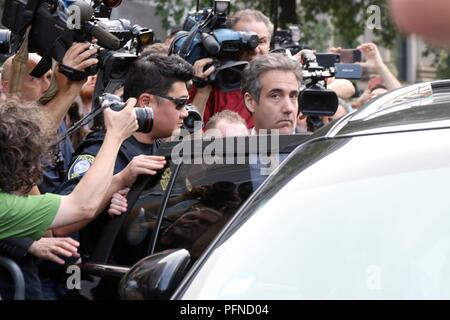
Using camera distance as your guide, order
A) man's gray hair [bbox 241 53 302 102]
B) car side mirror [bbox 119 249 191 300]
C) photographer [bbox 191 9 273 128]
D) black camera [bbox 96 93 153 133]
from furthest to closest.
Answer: photographer [bbox 191 9 273 128]
man's gray hair [bbox 241 53 302 102]
black camera [bbox 96 93 153 133]
car side mirror [bbox 119 249 191 300]

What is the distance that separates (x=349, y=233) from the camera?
2736 millimetres

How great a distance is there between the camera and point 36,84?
5.93m

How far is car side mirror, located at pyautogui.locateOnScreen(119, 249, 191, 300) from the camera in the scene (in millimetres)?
2917

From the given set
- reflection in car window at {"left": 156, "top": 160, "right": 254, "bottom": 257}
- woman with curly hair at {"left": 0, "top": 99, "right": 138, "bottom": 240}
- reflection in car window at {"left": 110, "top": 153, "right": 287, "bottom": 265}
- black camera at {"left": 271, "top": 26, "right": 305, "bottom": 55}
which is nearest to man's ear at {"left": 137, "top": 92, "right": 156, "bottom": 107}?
woman with curly hair at {"left": 0, "top": 99, "right": 138, "bottom": 240}

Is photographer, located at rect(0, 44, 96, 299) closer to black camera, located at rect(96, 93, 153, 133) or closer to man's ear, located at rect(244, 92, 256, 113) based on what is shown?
black camera, located at rect(96, 93, 153, 133)

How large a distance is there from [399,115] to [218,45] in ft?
9.96

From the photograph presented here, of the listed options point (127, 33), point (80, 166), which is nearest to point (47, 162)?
point (80, 166)

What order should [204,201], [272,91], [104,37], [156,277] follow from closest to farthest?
[156,277], [204,201], [104,37], [272,91]

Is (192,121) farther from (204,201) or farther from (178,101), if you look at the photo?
(204,201)

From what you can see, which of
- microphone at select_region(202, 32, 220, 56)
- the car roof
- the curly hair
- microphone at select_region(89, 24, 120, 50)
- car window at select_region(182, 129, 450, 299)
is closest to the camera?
car window at select_region(182, 129, 450, 299)

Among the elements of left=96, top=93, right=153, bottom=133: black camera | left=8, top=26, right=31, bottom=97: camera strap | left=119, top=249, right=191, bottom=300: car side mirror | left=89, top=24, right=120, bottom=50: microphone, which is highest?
left=89, top=24, right=120, bottom=50: microphone

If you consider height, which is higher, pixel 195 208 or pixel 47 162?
pixel 47 162
